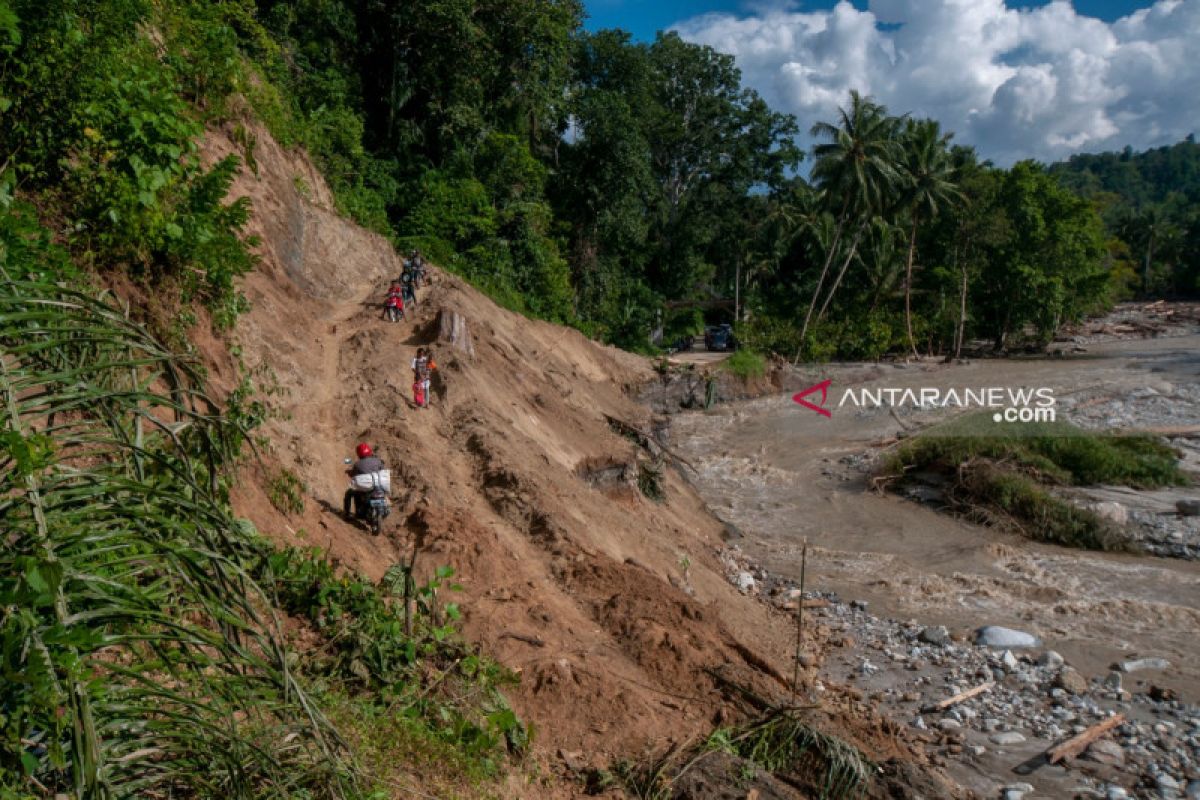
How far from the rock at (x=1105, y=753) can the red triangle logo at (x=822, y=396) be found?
21.1 metres

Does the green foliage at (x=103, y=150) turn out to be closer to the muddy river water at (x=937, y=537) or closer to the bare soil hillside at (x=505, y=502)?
the bare soil hillside at (x=505, y=502)

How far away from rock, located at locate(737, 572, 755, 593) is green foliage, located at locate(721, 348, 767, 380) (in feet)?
61.4

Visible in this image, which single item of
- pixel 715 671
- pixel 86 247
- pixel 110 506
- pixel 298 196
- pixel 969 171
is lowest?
pixel 715 671

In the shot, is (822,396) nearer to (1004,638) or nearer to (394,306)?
(394,306)

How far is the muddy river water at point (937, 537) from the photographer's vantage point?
12.1 metres

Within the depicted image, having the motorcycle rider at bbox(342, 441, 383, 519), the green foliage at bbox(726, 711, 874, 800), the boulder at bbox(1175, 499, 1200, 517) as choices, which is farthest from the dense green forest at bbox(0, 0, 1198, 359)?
the boulder at bbox(1175, 499, 1200, 517)

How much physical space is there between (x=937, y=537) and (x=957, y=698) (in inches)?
309

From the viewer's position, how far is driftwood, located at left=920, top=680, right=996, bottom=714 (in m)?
9.38

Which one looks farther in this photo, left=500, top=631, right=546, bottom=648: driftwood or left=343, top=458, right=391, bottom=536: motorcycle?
left=343, top=458, right=391, bottom=536: motorcycle

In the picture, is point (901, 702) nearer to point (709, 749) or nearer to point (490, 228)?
point (709, 749)

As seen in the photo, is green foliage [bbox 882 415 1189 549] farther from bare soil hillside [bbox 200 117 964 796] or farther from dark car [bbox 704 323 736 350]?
dark car [bbox 704 323 736 350]

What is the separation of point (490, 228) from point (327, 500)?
19.9 m

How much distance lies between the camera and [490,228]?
27.7m

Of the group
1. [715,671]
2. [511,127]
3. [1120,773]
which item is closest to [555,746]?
[715,671]
